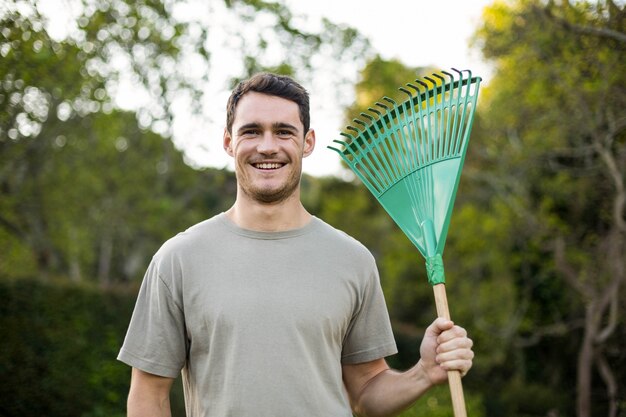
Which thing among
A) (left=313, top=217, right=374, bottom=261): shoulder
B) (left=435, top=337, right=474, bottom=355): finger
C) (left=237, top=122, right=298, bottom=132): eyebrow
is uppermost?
(left=237, top=122, right=298, bottom=132): eyebrow

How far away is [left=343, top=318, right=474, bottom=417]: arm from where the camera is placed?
2.18 metres

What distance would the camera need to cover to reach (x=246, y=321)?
86.2 inches

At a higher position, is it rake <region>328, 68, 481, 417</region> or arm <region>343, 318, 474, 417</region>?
rake <region>328, 68, 481, 417</region>

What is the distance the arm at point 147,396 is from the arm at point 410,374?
0.63m

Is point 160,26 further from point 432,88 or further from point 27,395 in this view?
point 432,88

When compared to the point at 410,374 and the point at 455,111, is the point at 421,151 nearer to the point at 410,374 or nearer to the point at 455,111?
the point at 455,111

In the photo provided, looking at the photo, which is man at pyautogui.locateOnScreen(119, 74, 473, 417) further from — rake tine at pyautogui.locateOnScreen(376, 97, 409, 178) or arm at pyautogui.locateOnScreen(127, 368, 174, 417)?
rake tine at pyautogui.locateOnScreen(376, 97, 409, 178)

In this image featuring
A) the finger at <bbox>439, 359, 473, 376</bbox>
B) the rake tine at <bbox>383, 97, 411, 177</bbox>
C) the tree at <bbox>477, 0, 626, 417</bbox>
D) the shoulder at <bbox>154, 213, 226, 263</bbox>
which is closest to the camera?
the finger at <bbox>439, 359, 473, 376</bbox>

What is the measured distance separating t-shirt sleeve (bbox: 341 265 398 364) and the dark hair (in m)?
0.58

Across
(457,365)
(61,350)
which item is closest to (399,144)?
(457,365)

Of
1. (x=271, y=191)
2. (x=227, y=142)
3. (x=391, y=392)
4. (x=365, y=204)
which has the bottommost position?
(x=391, y=392)

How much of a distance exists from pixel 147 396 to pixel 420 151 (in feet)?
3.86

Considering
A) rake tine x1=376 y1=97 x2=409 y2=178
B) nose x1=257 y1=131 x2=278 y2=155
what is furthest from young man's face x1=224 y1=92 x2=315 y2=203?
rake tine x1=376 y1=97 x2=409 y2=178

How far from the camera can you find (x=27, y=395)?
28.2 feet
